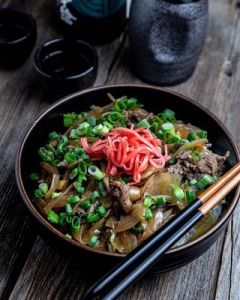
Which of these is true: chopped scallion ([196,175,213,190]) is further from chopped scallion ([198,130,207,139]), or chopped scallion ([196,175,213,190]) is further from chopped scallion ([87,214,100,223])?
chopped scallion ([87,214,100,223])

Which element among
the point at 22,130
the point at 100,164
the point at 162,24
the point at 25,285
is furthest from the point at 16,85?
the point at 25,285

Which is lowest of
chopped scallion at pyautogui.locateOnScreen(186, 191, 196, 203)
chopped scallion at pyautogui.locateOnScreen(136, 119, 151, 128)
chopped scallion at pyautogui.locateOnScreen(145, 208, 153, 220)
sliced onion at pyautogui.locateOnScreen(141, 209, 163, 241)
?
sliced onion at pyautogui.locateOnScreen(141, 209, 163, 241)

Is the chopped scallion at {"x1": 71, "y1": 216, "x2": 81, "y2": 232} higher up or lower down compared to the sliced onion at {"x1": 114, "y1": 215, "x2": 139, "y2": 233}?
lower down

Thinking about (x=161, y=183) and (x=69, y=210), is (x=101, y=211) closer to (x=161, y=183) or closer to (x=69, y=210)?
(x=69, y=210)

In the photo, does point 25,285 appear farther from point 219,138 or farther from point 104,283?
point 219,138

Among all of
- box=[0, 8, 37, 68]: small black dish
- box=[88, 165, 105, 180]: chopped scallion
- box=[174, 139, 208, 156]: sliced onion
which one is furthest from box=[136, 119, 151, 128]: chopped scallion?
box=[0, 8, 37, 68]: small black dish

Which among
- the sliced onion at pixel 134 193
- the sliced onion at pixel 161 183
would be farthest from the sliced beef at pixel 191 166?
the sliced onion at pixel 134 193
